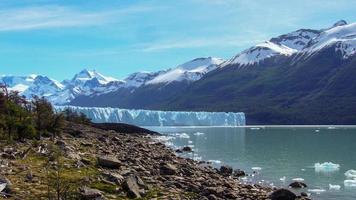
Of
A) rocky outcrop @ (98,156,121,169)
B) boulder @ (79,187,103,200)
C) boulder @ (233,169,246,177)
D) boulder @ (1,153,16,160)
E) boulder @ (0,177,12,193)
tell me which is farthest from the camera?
boulder @ (233,169,246,177)

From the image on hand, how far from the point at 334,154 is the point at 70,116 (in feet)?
149

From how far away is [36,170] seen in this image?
22.5 meters

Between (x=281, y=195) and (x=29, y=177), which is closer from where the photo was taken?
(x=29, y=177)

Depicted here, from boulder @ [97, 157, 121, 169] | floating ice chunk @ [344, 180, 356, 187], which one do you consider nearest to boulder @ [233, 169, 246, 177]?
floating ice chunk @ [344, 180, 356, 187]

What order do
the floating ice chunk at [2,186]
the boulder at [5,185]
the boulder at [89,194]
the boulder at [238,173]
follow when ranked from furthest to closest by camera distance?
the boulder at [238,173]
the boulder at [5,185]
the floating ice chunk at [2,186]
the boulder at [89,194]

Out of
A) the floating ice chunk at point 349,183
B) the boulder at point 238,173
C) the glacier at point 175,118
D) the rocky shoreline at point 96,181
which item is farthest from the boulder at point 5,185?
the glacier at point 175,118

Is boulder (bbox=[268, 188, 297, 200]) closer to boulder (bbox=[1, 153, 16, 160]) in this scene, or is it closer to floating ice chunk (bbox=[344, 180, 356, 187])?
floating ice chunk (bbox=[344, 180, 356, 187])

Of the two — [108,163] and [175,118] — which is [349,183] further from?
[175,118]

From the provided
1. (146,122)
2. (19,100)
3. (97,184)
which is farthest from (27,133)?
(146,122)

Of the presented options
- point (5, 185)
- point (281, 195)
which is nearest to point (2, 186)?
point (5, 185)

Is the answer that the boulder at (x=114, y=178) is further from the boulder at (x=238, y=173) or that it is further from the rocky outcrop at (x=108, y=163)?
the boulder at (x=238, y=173)

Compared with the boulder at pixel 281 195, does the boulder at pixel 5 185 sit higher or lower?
higher

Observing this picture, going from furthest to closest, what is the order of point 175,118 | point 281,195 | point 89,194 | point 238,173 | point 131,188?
point 175,118, point 238,173, point 281,195, point 131,188, point 89,194

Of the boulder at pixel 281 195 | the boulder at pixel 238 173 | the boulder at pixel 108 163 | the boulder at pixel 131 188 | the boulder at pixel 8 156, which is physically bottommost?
the boulder at pixel 238 173
